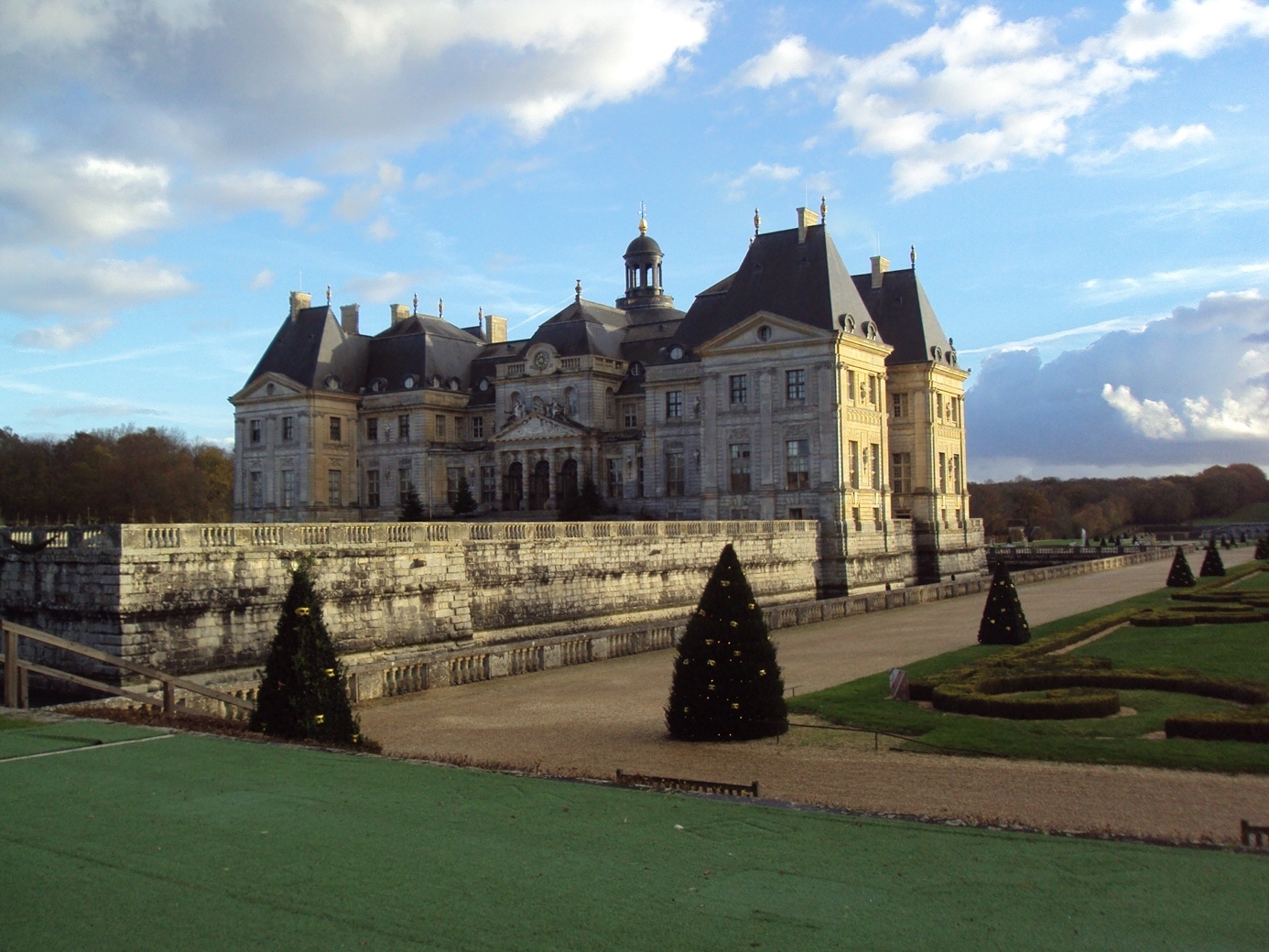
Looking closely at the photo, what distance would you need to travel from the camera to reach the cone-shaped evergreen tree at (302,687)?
13352mm

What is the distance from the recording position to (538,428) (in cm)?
5591

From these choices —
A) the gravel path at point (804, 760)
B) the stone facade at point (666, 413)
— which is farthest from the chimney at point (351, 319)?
the gravel path at point (804, 760)

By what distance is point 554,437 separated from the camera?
55.7 m

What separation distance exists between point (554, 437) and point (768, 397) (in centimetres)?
1225

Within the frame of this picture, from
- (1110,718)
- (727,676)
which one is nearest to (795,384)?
(1110,718)

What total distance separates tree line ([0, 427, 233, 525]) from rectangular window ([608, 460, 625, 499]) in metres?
29.6

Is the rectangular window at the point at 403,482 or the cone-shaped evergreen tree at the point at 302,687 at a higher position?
the rectangular window at the point at 403,482

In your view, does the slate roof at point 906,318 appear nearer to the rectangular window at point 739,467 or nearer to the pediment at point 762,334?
the pediment at point 762,334

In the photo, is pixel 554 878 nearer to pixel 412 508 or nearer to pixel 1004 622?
pixel 1004 622

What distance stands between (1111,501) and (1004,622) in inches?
4387

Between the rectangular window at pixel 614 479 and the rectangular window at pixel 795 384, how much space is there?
36.1 feet

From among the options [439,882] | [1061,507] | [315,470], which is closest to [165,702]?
[439,882]

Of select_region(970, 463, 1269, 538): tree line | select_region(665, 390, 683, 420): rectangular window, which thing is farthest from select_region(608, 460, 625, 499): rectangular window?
select_region(970, 463, 1269, 538): tree line

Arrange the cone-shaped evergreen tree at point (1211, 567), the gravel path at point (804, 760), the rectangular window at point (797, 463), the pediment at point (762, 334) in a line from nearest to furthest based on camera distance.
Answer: the gravel path at point (804, 760)
the pediment at point (762, 334)
the rectangular window at point (797, 463)
the cone-shaped evergreen tree at point (1211, 567)
